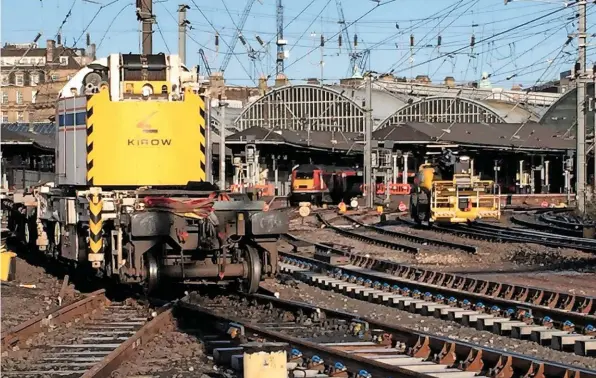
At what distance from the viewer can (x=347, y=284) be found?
16.2 meters

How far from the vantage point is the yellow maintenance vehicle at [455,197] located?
2972 cm

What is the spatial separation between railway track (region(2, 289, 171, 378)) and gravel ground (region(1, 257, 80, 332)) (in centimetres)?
56

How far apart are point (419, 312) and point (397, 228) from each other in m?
18.9

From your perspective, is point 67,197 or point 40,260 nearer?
point 67,197

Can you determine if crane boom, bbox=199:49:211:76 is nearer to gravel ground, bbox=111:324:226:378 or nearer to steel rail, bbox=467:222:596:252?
steel rail, bbox=467:222:596:252

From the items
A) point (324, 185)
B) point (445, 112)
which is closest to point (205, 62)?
point (324, 185)

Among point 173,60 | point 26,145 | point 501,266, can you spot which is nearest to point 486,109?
point 26,145

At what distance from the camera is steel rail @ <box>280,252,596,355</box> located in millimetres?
10805

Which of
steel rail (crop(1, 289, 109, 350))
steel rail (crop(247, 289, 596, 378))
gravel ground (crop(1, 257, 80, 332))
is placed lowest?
gravel ground (crop(1, 257, 80, 332))

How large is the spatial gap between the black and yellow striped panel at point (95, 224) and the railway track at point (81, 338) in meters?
0.70

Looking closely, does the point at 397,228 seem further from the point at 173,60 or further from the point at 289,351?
the point at 289,351

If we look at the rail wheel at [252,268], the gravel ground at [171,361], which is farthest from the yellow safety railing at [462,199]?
the gravel ground at [171,361]

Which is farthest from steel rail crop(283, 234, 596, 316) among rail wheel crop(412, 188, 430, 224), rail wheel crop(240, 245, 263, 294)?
rail wheel crop(412, 188, 430, 224)

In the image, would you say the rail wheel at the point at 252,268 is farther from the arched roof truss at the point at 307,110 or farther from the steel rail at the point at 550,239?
the arched roof truss at the point at 307,110
